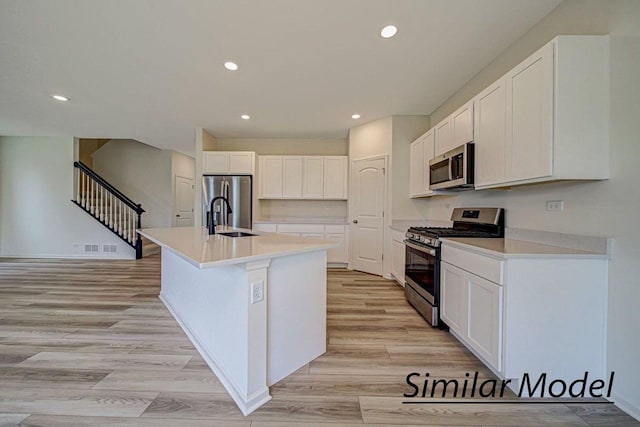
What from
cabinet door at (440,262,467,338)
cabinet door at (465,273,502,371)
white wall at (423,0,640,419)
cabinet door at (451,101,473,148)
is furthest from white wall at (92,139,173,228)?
white wall at (423,0,640,419)

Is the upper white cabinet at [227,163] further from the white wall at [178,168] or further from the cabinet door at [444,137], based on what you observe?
the cabinet door at [444,137]

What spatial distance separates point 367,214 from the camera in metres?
4.77

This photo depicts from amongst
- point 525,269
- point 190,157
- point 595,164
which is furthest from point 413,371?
point 190,157

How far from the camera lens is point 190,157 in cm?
822

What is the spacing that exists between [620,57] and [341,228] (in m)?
3.89

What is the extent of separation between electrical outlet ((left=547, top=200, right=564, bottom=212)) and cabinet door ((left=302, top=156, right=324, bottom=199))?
12.1ft

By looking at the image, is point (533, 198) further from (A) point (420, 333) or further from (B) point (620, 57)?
(A) point (420, 333)

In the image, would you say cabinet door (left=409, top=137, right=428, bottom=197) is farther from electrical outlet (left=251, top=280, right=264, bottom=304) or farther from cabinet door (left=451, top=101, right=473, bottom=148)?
electrical outlet (left=251, top=280, right=264, bottom=304)

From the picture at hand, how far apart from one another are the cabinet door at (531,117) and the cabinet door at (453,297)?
86cm

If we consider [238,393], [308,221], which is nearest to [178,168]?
[308,221]

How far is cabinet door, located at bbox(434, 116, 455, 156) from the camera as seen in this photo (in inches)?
118

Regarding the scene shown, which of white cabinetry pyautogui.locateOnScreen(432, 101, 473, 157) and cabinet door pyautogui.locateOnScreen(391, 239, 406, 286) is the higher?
white cabinetry pyautogui.locateOnScreen(432, 101, 473, 157)

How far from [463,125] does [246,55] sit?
224cm

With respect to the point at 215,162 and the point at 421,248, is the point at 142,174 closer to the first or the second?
the point at 215,162
